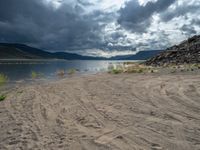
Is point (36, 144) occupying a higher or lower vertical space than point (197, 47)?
lower

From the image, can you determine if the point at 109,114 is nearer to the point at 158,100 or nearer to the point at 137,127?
the point at 137,127

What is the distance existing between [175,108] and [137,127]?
110 inches

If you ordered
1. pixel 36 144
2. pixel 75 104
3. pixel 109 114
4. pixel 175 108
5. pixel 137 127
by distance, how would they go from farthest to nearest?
pixel 75 104
pixel 175 108
pixel 109 114
pixel 137 127
pixel 36 144

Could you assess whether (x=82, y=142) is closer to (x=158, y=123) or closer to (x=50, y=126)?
(x=50, y=126)

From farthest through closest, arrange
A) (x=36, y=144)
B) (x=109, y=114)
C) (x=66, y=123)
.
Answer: (x=109, y=114)
(x=66, y=123)
(x=36, y=144)

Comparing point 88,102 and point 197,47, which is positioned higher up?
point 197,47

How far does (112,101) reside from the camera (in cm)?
1125

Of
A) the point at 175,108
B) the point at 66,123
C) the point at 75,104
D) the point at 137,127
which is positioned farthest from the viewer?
the point at 75,104

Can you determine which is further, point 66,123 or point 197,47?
point 197,47

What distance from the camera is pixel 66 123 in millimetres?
7809

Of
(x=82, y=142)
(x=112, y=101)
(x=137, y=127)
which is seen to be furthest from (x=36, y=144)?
(x=112, y=101)

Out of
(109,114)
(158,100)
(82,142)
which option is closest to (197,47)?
(158,100)

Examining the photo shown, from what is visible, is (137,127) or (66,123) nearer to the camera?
(137,127)

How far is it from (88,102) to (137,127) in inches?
175
